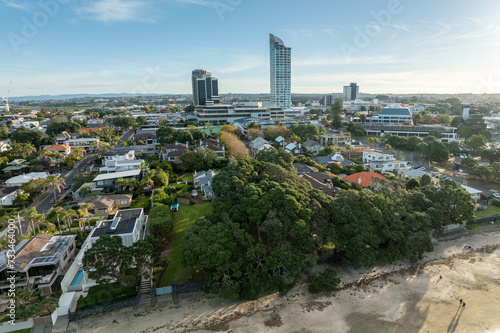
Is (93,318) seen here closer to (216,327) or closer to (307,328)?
(216,327)

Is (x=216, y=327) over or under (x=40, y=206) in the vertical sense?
under

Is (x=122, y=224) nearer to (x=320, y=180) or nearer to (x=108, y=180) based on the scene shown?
(x=108, y=180)

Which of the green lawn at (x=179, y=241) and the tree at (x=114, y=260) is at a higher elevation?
the tree at (x=114, y=260)

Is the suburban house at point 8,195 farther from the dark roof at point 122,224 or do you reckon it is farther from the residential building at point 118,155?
the dark roof at point 122,224

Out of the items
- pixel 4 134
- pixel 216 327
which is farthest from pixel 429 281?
pixel 4 134

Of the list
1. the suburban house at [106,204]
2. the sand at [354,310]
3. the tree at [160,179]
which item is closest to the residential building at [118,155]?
the tree at [160,179]

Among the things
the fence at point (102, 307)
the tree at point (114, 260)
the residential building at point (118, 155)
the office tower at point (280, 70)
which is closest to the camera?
the fence at point (102, 307)
